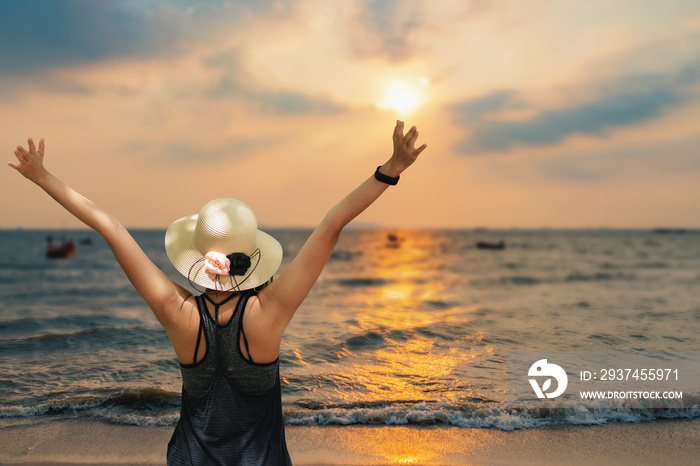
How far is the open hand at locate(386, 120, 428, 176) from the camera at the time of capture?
4.99 ft

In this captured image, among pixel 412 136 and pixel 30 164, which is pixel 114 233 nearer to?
pixel 30 164

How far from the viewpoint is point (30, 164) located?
5.38 feet

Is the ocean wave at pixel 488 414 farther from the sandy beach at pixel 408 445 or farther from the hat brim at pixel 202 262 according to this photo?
the hat brim at pixel 202 262

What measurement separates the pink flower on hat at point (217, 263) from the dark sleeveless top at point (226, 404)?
0.12 metres

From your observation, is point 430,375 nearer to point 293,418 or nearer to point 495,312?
point 293,418

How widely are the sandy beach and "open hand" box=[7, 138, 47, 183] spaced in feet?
12.3

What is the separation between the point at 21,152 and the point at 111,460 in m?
4.03

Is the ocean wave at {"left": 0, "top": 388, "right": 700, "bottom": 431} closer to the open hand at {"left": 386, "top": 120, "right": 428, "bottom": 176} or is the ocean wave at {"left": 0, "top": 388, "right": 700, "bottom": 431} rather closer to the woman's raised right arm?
the woman's raised right arm

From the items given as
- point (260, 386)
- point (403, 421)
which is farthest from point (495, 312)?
point (260, 386)

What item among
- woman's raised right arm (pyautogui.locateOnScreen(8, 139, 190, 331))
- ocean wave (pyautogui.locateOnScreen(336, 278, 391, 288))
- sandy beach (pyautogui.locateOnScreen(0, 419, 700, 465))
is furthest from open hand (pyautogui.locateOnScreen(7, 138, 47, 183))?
ocean wave (pyautogui.locateOnScreen(336, 278, 391, 288))

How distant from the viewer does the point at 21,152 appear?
1.63 metres

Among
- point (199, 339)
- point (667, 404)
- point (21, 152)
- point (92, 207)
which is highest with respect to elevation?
point (21, 152)

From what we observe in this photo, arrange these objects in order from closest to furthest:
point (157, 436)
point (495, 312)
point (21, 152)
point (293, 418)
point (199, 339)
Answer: point (21, 152) < point (199, 339) < point (157, 436) < point (293, 418) < point (495, 312)

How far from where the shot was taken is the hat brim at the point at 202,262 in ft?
6.12
